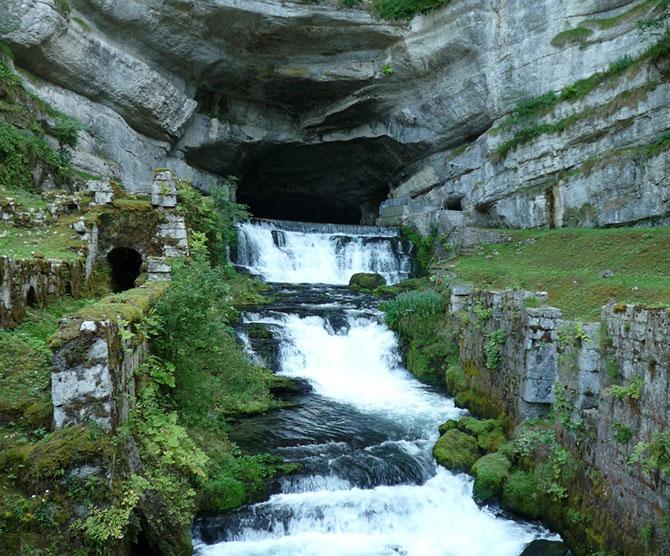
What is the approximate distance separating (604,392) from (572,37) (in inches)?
840

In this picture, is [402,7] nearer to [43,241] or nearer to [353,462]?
[43,241]

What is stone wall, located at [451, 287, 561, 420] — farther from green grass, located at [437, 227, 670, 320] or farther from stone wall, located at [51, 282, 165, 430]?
stone wall, located at [51, 282, 165, 430]

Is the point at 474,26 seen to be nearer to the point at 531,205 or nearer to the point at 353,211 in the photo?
the point at 531,205

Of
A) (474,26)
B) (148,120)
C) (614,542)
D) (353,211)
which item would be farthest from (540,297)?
(353,211)

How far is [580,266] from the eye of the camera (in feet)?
51.8

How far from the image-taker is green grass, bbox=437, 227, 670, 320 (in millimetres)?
11234

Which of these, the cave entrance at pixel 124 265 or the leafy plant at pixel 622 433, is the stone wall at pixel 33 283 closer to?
the cave entrance at pixel 124 265

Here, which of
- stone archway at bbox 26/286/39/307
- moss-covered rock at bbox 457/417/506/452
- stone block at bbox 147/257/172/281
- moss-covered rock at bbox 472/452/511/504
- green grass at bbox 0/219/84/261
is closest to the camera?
moss-covered rock at bbox 472/452/511/504

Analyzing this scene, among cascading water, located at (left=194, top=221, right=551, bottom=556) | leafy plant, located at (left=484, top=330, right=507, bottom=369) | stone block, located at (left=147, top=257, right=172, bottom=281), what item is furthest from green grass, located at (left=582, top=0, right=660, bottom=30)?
stone block, located at (left=147, top=257, right=172, bottom=281)

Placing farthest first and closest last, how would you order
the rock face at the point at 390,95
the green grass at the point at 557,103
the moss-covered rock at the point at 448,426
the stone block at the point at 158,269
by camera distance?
the rock face at the point at 390,95 < the green grass at the point at 557,103 < the stone block at the point at 158,269 < the moss-covered rock at the point at 448,426

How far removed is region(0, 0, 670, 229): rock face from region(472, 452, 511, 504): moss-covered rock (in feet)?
44.9

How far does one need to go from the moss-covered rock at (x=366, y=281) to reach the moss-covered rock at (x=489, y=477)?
12.8 meters

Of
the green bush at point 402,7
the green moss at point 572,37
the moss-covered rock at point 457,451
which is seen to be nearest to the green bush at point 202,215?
the moss-covered rock at point 457,451

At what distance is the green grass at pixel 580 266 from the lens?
1123cm
